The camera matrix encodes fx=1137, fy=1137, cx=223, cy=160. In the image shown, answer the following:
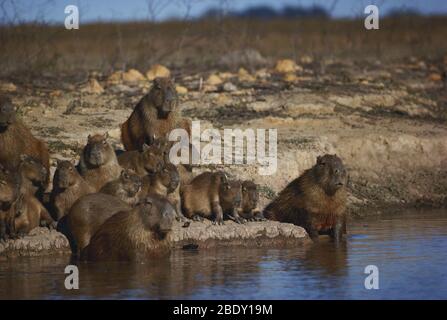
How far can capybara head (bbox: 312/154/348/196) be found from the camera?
12945mm

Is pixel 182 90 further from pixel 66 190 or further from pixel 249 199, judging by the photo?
pixel 66 190

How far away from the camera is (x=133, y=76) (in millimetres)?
21375

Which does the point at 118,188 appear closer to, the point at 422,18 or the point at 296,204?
the point at 296,204

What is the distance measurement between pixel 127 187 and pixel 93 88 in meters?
7.43

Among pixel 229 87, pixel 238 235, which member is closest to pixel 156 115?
pixel 238 235

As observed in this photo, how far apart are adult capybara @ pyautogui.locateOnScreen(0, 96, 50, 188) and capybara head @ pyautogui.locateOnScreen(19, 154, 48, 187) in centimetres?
15

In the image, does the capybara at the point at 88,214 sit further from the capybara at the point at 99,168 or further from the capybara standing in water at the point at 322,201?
the capybara standing in water at the point at 322,201

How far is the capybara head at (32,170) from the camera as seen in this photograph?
12227 millimetres

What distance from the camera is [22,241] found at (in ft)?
38.4

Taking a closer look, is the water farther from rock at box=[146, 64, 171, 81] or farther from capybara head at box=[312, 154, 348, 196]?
rock at box=[146, 64, 171, 81]

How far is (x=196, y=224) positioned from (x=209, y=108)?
623 centimetres

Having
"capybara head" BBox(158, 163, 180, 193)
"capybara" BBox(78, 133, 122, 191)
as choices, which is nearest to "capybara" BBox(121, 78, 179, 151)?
"capybara" BBox(78, 133, 122, 191)

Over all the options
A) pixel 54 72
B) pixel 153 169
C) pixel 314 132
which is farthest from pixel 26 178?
pixel 54 72

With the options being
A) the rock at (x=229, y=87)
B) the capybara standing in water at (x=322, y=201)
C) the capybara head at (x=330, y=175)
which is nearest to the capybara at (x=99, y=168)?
the capybara standing in water at (x=322, y=201)
